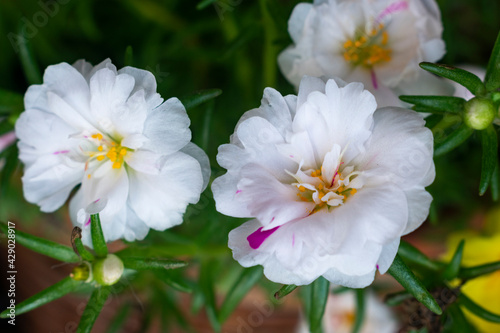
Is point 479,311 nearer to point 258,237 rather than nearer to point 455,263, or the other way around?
point 455,263

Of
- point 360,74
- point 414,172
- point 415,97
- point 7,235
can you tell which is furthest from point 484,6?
point 7,235

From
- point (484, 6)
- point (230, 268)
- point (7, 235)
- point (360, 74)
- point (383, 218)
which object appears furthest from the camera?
point (230, 268)

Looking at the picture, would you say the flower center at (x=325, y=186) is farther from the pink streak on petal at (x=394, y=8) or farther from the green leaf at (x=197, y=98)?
the pink streak on petal at (x=394, y=8)

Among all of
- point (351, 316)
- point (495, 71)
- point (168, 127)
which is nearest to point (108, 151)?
point (168, 127)

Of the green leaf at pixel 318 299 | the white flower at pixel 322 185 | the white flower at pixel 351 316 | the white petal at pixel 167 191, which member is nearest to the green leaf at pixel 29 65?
the white petal at pixel 167 191

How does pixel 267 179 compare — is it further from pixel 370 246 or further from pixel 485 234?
pixel 485 234

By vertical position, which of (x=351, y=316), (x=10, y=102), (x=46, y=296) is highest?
(x=10, y=102)
